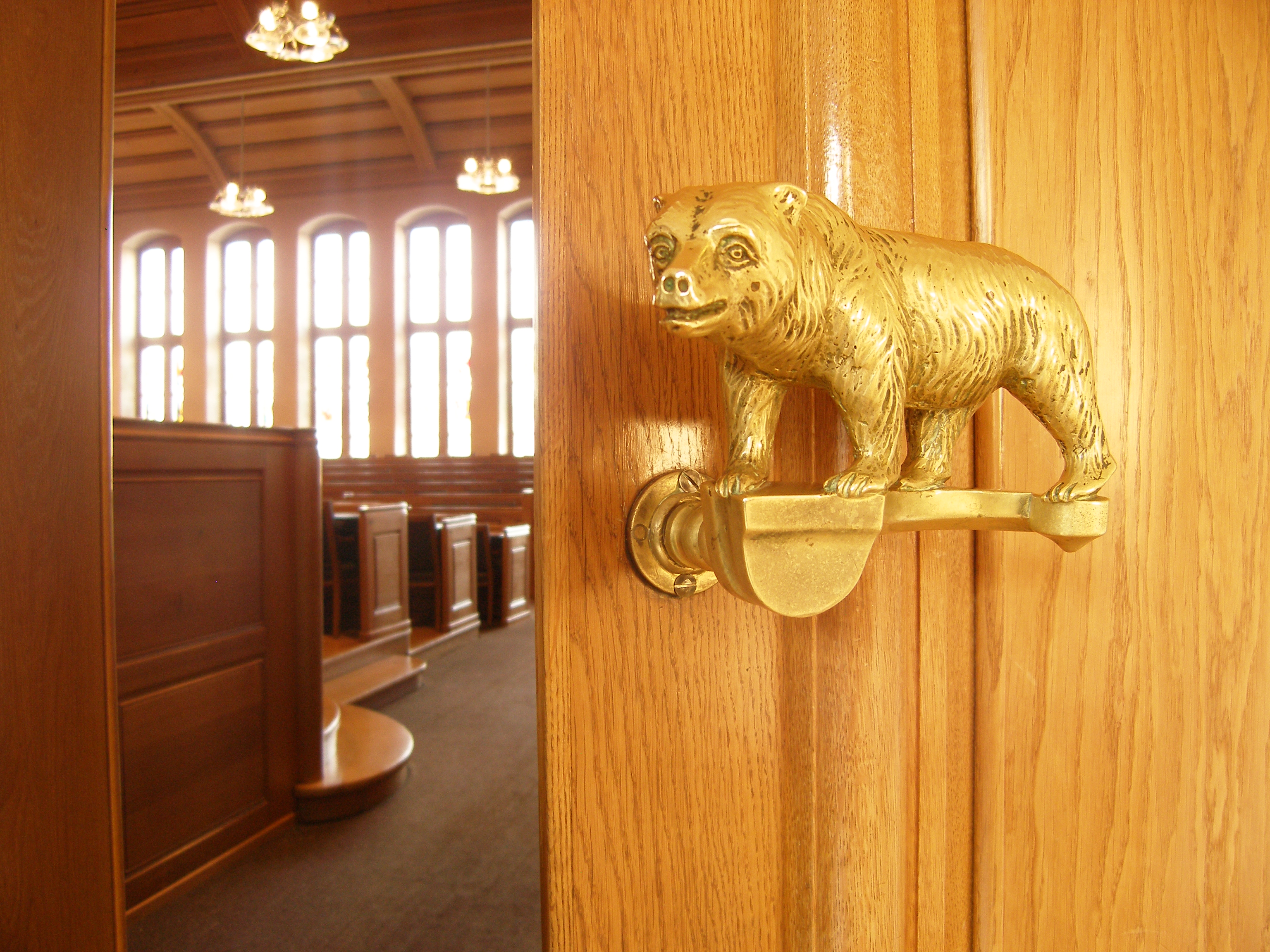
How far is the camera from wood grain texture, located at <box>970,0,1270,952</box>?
0.41 metres

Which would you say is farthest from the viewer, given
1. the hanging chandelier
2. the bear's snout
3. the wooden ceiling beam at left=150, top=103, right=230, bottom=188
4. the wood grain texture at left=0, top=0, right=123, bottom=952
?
the wooden ceiling beam at left=150, top=103, right=230, bottom=188

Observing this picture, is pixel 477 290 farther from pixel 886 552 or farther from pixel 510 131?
pixel 886 552

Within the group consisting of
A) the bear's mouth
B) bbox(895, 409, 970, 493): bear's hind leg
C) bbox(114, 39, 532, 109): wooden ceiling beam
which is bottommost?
bbox(895, 409, 970, 493): bear's hind leg

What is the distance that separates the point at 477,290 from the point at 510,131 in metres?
1.60

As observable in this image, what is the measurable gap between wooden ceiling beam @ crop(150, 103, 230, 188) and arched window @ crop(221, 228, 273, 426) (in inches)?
33.2

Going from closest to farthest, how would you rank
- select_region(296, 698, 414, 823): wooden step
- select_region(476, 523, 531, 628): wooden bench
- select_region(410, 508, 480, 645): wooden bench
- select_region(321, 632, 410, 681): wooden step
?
1. select_region(296, 698, 414, 823): wooden step
2. select_region(321, 632, 410, 681): wooden step
3. select_region(410, 508, 480, 645): wooden bench
4. select_region(476, 523, 531, 628): wooden bench

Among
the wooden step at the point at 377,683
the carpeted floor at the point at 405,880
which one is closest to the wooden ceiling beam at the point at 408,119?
the wooden step at the point at 377,683

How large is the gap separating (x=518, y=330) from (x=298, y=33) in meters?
4.15

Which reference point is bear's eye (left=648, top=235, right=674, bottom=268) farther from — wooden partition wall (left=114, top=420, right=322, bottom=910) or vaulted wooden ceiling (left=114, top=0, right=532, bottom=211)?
vaulted wooden ceiling (left=114, top=0, right=532, bottom=211)

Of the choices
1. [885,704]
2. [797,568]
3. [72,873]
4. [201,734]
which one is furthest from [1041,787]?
[201,734]

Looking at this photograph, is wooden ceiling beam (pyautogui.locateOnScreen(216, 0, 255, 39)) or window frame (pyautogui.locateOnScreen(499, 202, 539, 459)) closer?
wooden ceiling beam (pyautogui.locateOnScreen(216, 0, 255, 39))

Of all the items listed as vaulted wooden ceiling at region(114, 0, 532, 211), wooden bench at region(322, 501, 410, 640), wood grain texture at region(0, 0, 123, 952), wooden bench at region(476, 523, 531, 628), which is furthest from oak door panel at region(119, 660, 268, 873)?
vaulted wooden ceiling at region(114, 0, 532, 211)

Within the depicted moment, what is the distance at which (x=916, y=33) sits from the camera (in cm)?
40

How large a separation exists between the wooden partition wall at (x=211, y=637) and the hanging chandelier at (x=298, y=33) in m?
2.92
